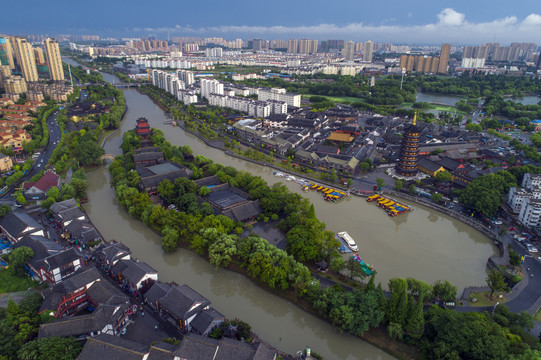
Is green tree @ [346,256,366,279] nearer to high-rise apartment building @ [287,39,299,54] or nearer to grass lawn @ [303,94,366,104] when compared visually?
grass lawn @ [303,94,366,104]

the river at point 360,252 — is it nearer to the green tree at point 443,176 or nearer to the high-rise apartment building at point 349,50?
the green tree at point 443,176

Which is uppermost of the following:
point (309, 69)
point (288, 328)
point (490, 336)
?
point (309, 69)

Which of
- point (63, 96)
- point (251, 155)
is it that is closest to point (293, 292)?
point (251, 155)

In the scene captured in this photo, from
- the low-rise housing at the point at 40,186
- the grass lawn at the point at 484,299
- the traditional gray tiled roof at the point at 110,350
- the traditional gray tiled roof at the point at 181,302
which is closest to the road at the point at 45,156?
the low-rise housing at the point at 40,186

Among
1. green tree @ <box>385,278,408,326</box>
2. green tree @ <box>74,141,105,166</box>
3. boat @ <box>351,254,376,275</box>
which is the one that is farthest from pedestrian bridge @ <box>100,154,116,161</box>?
green tree @ <box>385,278,408,326</box>

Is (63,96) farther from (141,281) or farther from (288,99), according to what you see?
(141,281)
